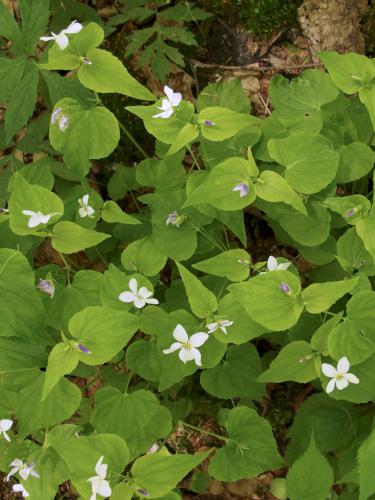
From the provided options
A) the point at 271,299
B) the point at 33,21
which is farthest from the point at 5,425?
the point at 33,21

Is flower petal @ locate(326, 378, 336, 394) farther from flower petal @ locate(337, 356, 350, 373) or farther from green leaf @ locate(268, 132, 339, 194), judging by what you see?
green leaf @ locate(268, 132, 339, 194)

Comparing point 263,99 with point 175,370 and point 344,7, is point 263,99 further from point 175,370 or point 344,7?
point 175,370

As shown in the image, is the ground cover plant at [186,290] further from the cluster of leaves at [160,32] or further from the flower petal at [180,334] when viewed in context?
the cluster of leaves at [160,32]

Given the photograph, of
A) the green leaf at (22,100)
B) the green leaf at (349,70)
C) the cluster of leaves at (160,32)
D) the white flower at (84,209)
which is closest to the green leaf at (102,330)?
the white flower at (84,209)

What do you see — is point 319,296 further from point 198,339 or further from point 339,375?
point 198,339

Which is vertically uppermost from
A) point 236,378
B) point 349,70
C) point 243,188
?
point 349,70

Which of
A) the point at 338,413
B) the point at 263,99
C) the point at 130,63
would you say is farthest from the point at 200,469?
the point at 130,63
